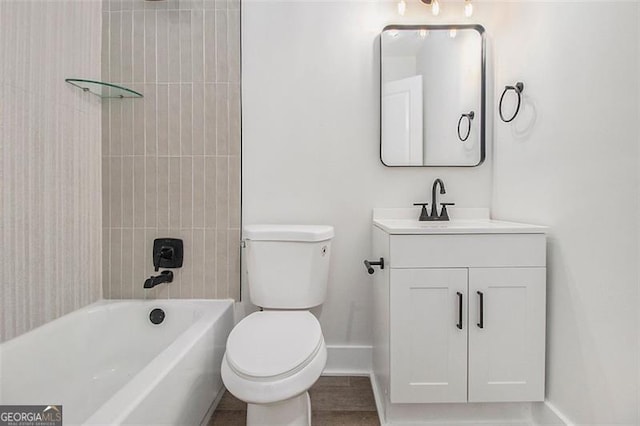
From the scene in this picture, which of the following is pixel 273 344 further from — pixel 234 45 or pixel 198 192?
pixel 234 45

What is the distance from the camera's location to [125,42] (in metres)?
1.85

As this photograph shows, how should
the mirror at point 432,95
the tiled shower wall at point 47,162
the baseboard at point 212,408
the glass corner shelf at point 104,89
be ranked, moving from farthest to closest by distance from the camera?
the mirror at point 432,95 < the glass corner shelf at point 104,89 < the baseboard at point 212,408 < the tiled shower wall at point 47,162

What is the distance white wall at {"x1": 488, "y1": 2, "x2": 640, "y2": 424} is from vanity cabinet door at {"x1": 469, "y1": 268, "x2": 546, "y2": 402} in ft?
0.25

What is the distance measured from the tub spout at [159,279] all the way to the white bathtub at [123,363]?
0.37ft

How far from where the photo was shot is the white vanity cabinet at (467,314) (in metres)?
1.36

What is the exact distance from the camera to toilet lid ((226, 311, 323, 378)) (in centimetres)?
112

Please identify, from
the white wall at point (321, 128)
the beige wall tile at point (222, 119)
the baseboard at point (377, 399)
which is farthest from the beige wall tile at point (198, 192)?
the baseboard at point (377, 399)

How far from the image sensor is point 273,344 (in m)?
1.25

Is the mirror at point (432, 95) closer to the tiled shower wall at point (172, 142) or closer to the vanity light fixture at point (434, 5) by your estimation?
the vanity light fixture at point (434, 5)

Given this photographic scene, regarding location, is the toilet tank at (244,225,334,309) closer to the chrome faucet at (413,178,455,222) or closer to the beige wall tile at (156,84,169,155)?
the chrome faucet at (413,178,455,222)

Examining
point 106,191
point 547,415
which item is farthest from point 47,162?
point 547,415

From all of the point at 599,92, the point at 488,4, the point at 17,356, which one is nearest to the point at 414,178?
the point at 599,92

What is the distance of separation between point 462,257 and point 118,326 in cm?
166

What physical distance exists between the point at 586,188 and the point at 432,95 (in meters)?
0.89
